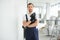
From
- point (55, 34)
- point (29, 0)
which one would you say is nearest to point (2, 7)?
point (29, 0)

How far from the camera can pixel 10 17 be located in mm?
3236

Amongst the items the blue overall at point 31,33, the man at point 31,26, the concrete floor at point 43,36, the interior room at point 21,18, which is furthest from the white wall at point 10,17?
the concrete floor at point 43,36

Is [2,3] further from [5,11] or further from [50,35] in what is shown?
[50,35]

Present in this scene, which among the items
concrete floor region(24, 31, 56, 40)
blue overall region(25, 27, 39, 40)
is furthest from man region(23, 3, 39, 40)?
concrete floor region(24, 31, 56, 40)

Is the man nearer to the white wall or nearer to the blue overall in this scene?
the blue overall

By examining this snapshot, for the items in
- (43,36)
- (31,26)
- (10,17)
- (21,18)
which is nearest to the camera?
(31,26)

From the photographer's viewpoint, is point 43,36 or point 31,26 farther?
point 43,36

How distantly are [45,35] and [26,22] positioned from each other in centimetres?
130

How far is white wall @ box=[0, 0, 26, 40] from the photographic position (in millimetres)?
3176

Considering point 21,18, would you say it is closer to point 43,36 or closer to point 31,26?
point 31,26

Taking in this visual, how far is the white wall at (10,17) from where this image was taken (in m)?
3.18

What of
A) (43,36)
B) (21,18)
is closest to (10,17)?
(21,18)

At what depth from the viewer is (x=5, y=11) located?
3.18 metres

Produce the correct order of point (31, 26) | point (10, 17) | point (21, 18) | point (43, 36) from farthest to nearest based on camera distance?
point (43, 36) → point (21, 18) → point (10, 17) → point (31, 26)
